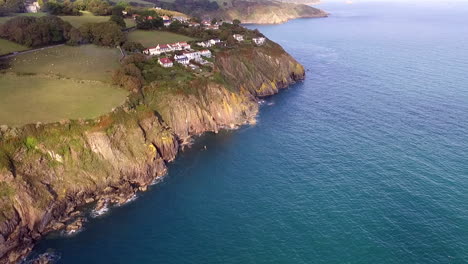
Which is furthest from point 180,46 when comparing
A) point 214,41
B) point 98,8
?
point 98,8

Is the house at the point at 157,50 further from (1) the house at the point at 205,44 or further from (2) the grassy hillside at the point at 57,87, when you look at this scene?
(1) the house at the point at 205,44

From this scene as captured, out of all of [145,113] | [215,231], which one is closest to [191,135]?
[145,113]

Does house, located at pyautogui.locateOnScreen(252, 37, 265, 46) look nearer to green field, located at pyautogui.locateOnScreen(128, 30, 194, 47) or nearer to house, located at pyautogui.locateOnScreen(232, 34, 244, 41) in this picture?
house, located at pyautogui.locateOnScreen(232, 34, 244, 41)

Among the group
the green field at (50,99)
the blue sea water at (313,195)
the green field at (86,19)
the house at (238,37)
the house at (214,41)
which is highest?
the green field at (86,19)

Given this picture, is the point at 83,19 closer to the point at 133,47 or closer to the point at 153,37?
the point at 153,37

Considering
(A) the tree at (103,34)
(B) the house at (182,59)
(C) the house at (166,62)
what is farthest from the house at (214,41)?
(A) the tree at (103,34)

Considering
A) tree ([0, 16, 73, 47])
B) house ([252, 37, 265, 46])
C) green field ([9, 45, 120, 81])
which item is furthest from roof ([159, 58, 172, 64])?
house ([252, 37, 265, 46])

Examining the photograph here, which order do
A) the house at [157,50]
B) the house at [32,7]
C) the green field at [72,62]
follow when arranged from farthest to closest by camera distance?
1. the house at [32,7]
2. the house at [157,50]
3. the green field at [72,62]
